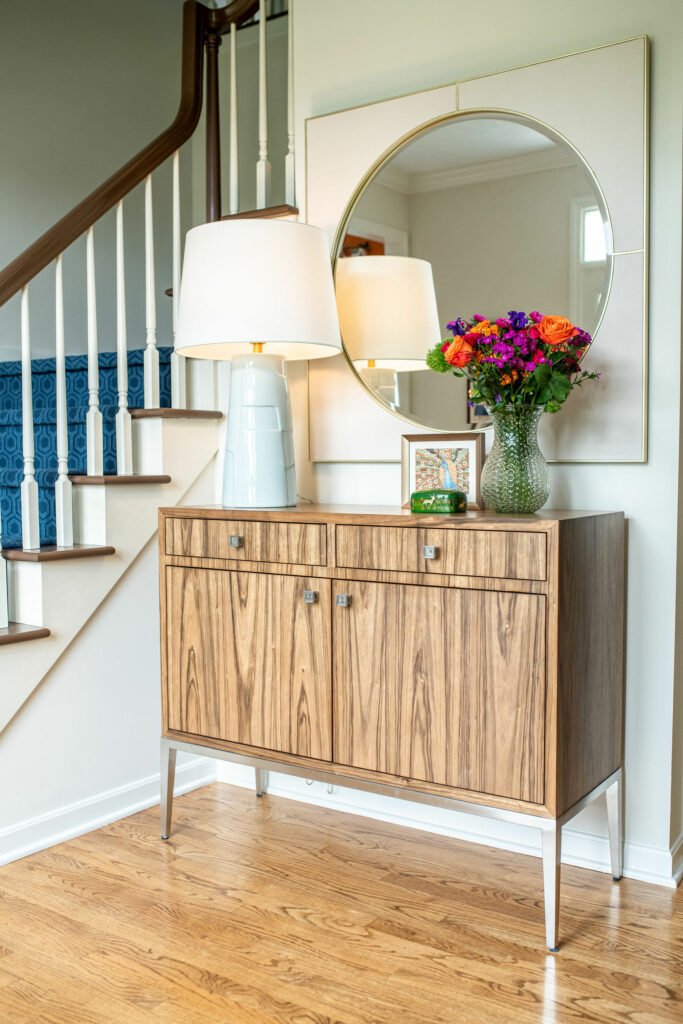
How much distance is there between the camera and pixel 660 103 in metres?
2.03

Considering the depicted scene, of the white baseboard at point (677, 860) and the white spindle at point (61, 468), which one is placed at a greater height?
the white spindle at point (61, 468)

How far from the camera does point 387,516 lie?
77.0 inches

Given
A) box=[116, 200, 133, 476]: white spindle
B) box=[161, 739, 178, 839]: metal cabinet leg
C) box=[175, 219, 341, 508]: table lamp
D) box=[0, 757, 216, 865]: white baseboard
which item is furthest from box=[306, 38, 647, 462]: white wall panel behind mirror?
box=[0, 757, 216, 865]: white baseboard

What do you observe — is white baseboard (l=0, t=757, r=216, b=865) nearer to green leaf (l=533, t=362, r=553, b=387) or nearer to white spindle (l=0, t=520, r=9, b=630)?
white spindle (l=0, t=520, r=9, b=630)

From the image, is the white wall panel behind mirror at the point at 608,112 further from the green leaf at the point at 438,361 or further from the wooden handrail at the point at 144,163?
the wooden handrail at the point at 144,163

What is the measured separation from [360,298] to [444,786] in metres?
1.32

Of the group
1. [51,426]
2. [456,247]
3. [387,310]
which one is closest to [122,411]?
[51,426]

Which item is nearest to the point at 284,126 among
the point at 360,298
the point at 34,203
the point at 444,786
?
the point at 34,203

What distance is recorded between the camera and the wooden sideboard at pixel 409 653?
1795 mm

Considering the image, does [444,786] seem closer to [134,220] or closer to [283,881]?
[283,881]

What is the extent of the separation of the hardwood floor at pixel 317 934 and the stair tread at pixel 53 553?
2.50 feet

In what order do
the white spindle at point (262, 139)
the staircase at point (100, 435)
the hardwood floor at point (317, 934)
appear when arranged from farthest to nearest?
the white spindle at point (262, 139), the staircase at point (100, 435), the hardwood floor at point (317, 934)

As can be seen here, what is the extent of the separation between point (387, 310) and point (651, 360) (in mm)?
727

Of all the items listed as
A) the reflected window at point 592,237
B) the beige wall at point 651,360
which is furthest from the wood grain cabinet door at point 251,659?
the reflected window at point 592,237
